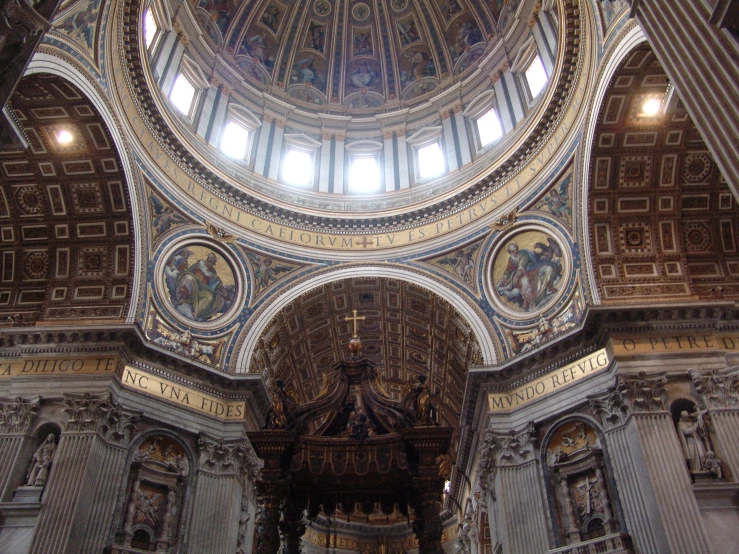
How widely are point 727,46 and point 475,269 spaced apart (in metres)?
12.8

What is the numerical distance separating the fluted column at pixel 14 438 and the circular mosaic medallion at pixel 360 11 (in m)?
19.3

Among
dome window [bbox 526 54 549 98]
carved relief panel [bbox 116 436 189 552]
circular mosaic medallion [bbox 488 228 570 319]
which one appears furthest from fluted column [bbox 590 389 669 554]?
dome window [bbox 526 54 549 98]

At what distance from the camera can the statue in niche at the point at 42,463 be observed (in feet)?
43.1

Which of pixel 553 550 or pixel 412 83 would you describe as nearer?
pixel 553 550

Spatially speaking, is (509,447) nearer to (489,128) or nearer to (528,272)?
(528,272)

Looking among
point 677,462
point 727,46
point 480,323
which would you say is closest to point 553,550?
point 677,462

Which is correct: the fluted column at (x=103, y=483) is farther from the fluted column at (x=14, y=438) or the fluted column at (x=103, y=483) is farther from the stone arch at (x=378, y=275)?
the stone arch at (x=378, y=275)

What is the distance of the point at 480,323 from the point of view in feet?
58.9

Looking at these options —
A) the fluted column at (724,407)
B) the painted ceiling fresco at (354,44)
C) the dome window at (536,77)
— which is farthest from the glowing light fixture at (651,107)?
the painted ceiling fresco at (354,44)

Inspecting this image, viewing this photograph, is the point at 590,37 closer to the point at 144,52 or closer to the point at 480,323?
the point at 480,323

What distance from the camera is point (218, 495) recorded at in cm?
1512

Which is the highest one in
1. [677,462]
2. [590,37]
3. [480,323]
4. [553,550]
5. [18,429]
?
[590,37]

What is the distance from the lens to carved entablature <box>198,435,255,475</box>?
15414 mm

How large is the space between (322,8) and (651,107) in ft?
51.2
